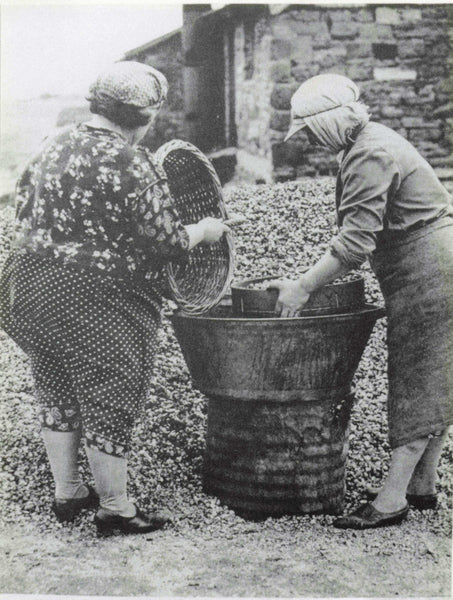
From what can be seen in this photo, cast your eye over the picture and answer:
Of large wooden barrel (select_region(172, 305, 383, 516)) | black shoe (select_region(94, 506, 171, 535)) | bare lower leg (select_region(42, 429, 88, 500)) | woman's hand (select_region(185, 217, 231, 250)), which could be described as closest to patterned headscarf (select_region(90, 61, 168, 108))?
woman's hand (select_region(185, 217, 231, 250))

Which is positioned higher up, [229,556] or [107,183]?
[107,183]

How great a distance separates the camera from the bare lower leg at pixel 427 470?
2918 mm

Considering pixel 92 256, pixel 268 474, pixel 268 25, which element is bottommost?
pixel 268 474

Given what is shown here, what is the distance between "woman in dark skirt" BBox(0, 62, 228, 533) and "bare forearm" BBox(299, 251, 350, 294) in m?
0.43

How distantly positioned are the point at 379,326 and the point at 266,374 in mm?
1582

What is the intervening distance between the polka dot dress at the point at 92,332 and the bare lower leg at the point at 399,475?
0.97 metres

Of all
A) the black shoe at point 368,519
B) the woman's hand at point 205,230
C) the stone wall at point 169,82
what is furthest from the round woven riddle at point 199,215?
the stone wall at point 169,82

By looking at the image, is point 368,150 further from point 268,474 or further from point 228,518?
point 228,518

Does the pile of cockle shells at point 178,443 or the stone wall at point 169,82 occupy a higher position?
the stone wall at point 169,82

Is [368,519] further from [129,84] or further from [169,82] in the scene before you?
[169,82]

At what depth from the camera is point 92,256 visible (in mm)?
2498

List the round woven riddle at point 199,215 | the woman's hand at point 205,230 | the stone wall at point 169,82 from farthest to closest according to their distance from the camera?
the stone wall at point 169,82, the round woven riddle at point 199,215, the woman's hand at point 205,230

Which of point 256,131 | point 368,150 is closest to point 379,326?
point 368,150

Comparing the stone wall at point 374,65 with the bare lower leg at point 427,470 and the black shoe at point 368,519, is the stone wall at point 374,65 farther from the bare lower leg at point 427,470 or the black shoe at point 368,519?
the black shoe at point 368,519
